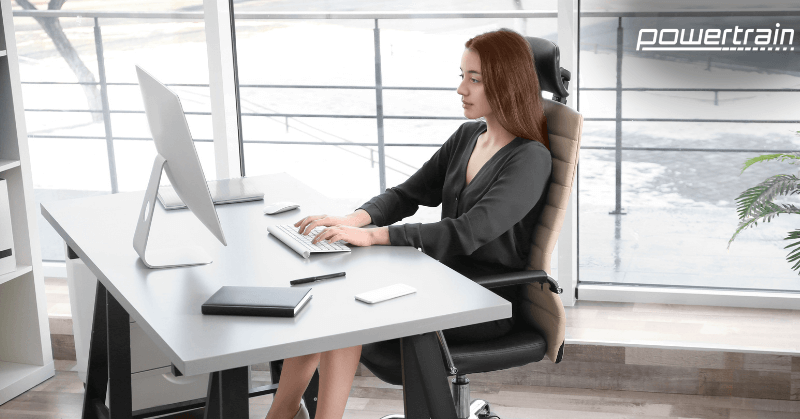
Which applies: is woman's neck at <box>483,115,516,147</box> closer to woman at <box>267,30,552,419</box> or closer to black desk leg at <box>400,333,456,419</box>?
woman at <box>267,30,552,419</box>

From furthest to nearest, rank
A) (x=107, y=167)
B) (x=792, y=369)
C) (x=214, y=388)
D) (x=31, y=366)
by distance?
(x=107, y=167), (x=31, y=366), (x=792, y=369), (x=214, y=388)

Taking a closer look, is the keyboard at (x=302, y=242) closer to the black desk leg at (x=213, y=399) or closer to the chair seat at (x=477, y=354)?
the chair seat at (x=477, y=354)

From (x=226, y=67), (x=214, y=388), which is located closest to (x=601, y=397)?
(x=214, y=388)

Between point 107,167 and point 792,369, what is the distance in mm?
2975

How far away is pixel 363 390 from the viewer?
2.89 m

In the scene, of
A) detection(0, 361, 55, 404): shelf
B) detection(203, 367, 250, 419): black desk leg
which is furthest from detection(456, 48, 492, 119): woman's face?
detection(0, 361, 55, 404): shelf

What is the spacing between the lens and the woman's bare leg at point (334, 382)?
179 cm

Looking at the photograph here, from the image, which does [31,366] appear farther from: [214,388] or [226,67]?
[214,388]

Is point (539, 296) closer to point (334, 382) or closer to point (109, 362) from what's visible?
point (334, 382)

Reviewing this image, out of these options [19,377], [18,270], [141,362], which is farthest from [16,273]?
[141,362]

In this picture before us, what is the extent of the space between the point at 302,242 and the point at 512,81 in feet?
2.15

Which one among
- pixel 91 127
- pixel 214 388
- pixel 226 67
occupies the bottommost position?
pixel 214 388

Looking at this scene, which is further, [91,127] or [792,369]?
[91,127]

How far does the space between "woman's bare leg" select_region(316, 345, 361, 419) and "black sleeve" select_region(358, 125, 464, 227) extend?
0.54m
